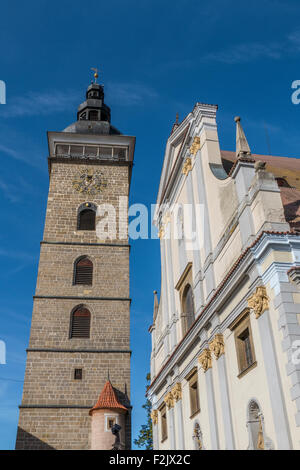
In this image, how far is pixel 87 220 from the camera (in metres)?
28.2

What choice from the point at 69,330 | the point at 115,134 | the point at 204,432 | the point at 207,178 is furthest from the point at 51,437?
the point at 115,134

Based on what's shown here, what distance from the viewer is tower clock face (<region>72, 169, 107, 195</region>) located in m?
29.2

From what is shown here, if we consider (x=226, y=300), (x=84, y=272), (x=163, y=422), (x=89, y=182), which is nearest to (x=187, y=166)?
(x=226, y=300)

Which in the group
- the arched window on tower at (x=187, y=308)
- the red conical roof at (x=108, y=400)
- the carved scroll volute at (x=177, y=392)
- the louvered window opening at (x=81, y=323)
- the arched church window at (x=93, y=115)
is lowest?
the carved scroll volute at (x=177, y=392)

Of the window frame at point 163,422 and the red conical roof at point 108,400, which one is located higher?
the red conical roof at point 108,400

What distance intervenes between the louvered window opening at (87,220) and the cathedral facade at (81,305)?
0.06 meters

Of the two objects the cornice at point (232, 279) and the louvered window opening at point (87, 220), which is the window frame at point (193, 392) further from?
the louvered window opening at point (87, 220)

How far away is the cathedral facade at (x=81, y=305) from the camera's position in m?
20.9

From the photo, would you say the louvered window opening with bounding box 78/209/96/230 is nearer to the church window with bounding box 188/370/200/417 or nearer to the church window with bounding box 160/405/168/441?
the church window with bounding box 160/405/168/441

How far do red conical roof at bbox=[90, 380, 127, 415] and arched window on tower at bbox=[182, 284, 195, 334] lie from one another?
21.8 feet

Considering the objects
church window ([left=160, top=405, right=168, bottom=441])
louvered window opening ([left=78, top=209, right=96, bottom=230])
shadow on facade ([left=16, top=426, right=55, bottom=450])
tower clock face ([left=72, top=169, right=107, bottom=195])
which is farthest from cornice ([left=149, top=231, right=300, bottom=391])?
tower clock face ([left=72, top=169, right=107, bottom=195])

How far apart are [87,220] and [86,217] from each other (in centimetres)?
21

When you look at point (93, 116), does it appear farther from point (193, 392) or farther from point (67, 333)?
point (193, 392)

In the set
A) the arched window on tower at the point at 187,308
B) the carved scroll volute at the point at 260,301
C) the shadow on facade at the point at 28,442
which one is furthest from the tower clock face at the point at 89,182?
the carved scroll volute at the point at 260,301
